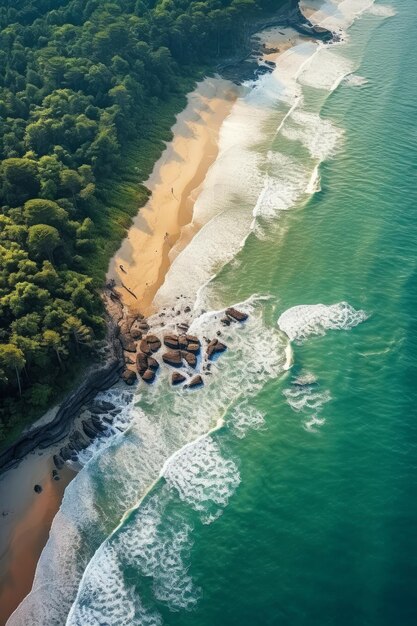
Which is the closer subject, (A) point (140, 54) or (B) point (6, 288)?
(B) point (6, 288)

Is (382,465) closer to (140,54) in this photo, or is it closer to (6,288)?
(6,288)

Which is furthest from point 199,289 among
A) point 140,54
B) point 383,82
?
point 383,82

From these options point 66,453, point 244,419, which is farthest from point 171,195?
point 66,453

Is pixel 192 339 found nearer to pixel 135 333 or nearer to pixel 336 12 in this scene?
pixel 135 333

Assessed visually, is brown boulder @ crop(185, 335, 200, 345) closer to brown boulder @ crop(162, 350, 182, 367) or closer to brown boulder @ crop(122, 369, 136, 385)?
brown boulder @ crop(162, 350, 182, 367)

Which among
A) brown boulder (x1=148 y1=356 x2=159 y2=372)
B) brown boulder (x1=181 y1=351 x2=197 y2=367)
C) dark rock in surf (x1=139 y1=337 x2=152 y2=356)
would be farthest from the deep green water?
dark rock in surf (x1=139 y1=337 x2=152 y2=356)

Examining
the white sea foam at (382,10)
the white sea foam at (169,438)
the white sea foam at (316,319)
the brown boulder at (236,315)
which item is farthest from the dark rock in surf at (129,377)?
the white sea foam at (382,10)
